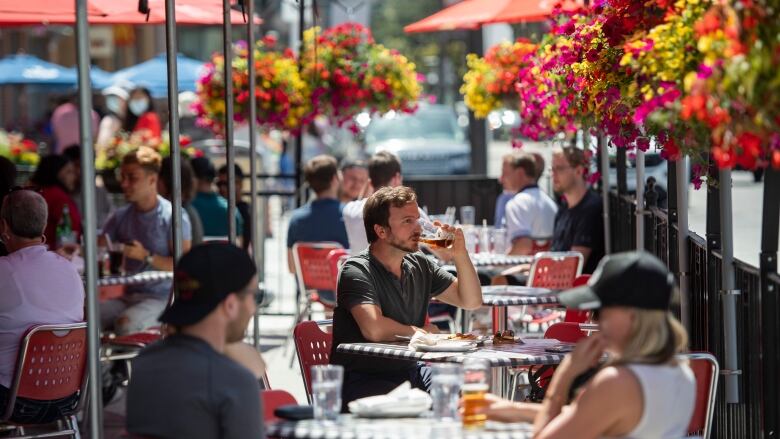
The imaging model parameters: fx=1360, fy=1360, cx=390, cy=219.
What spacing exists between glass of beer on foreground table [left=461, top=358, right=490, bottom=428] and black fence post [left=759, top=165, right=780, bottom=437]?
1.41 m

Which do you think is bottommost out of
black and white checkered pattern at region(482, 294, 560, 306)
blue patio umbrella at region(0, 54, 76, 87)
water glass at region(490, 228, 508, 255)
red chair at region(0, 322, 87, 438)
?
red chair at region(0, 322, 87, 438)

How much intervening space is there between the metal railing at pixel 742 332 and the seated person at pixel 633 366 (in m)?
1.49

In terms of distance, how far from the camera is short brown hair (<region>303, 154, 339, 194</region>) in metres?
10.3

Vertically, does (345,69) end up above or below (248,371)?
above

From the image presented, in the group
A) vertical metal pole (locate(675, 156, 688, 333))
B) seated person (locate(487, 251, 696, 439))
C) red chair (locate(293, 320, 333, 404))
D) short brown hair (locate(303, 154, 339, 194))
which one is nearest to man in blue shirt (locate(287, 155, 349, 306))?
short brown hair (locate(303, 154, 339, 194))

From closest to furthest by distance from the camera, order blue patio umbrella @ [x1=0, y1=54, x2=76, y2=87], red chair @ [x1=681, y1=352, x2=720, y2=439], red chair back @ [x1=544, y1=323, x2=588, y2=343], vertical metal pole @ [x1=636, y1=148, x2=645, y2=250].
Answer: red chair @ [x1=681, y1=352, x2=720, y2=439] → red chair back @ [x1=544, y1=323, x2=588, y2=343] → vertical metal pole @ [x1=636, y1=148, x2=645, y2=250] → blue patio umbrella @ [x1=0, y1=54, x2=76, y2=87]

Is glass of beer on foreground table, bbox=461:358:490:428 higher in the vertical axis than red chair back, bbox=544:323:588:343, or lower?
higher

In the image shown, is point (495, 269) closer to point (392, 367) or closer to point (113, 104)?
point (392, 367)

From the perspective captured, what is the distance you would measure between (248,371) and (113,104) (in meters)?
17.2

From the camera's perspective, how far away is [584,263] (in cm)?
992

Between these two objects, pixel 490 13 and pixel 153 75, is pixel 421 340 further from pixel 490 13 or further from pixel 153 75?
pixel 153 75

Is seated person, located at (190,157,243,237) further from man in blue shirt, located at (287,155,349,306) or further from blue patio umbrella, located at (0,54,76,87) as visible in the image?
blue patio umbrella, located at (0,54,76,87)

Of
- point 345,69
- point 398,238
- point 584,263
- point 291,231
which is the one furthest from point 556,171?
Result: point 398,238

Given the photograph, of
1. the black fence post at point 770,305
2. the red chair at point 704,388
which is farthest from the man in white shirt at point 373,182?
the red chair at point 704,388
